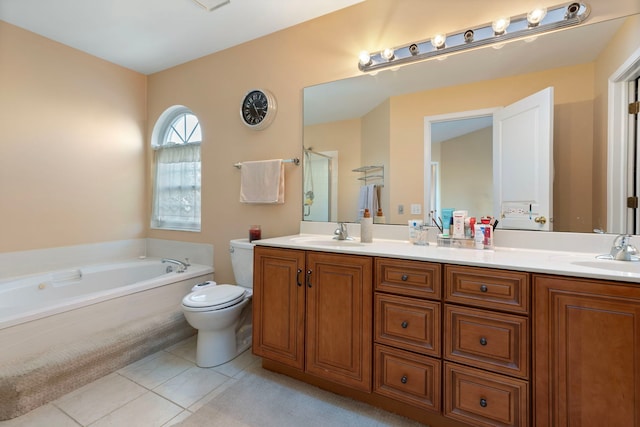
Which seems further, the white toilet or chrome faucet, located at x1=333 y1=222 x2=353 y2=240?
chrome faucet, located at x1=333 y1=222 x2=353 y2=240

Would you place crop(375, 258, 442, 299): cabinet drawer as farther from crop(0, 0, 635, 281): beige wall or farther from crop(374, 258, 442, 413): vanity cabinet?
crop(0, 0, 635, 281): beige wall

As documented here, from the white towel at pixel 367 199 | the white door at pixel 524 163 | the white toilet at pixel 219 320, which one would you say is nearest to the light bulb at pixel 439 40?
the white door at pixel 524 163

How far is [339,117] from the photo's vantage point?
206cm

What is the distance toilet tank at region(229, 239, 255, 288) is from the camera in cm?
217

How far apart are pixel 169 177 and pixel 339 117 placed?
82.1 inches

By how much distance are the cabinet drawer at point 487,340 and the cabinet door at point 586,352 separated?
0.05 m

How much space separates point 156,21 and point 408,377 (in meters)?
2.94

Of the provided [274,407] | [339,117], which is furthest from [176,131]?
[274,407]

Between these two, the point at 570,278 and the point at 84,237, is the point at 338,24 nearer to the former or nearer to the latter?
the point at 570,278

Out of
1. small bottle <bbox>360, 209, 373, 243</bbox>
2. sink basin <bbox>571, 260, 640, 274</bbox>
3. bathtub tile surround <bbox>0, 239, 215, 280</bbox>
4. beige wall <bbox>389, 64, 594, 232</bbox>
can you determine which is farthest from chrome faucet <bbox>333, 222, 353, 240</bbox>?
bathtub tile surround <bbox>0, 239, 215, 280</bbox>

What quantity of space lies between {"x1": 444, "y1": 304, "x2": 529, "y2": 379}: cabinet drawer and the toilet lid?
1.30 meters

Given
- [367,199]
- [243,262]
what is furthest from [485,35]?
[243,262]

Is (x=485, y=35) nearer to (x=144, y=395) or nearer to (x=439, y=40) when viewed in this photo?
(x=439, y=40)

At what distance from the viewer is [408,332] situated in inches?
51.0
